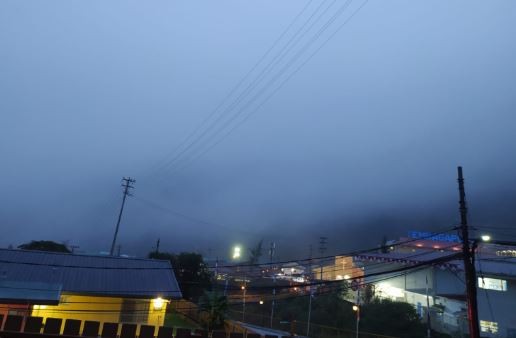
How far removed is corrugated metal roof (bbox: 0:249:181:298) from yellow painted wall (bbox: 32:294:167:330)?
2.16ft

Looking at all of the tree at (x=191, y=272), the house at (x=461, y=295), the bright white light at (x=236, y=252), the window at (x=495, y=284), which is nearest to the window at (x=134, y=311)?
the house at (x=461, y=295)

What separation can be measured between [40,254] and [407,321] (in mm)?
30502

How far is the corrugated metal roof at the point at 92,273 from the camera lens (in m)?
25.0

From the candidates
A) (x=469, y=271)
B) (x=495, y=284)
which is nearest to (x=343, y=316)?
(x=495, y=284)

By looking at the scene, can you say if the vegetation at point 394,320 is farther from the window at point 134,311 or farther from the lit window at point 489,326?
the window at point 134,311

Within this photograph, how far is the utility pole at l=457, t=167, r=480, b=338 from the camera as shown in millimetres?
13691

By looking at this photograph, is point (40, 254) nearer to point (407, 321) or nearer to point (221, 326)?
point (221, 326)

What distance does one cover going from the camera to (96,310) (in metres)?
24.4

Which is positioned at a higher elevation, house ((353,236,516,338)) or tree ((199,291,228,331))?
house ((353,236,516,338))

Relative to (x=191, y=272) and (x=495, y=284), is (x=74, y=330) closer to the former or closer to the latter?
(x=495, y=284)

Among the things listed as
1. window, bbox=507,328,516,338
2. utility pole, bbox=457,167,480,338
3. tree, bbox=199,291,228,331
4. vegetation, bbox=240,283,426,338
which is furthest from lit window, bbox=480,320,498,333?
utility pole, bbox=457,167,480,338

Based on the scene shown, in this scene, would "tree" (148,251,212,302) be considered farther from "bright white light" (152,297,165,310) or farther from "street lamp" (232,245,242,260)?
"street lamp" (232,245,242,260)

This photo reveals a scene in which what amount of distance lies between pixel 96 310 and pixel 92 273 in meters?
3.41

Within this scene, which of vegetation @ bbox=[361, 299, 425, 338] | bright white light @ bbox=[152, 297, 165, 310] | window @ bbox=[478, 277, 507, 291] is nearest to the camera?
bright white light @ bbox=[152, 297, 165, 310]
